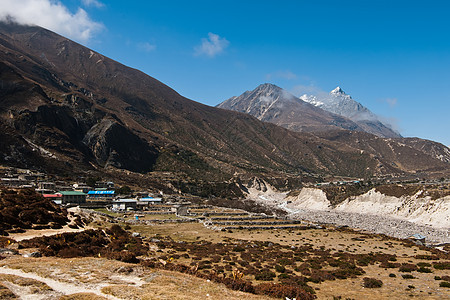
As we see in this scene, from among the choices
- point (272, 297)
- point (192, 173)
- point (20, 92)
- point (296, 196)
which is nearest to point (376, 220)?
point (296, 196)

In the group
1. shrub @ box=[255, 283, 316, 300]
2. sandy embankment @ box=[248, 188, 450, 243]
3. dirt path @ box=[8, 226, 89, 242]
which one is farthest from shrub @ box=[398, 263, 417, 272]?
dirt path @ box=[8, 226, 89, 242]

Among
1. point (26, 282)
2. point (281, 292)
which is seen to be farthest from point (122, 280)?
point (281, 292)

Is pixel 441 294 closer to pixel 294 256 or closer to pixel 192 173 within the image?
pixel 294 256

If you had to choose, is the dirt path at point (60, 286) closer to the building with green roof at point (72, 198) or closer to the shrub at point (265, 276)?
the shrub at point (265, 276)

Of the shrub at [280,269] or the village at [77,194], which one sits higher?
the shrub at [280,269]

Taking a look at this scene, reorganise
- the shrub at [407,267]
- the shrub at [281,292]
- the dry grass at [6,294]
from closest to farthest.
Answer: the dry grass at [6,294] → the shrub at [281,292] → the shrub at [407,267]

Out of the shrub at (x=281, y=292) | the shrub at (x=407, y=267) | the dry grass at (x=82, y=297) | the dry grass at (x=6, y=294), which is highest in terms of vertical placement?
the dry grass at (x=6, y=294)

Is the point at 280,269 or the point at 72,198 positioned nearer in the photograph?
the point at 280,269

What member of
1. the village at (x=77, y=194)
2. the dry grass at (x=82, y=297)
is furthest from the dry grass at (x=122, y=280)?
the village at (x=77, y=194)

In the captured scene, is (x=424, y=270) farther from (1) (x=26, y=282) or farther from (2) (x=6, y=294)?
(2) (x=6, y=294)
